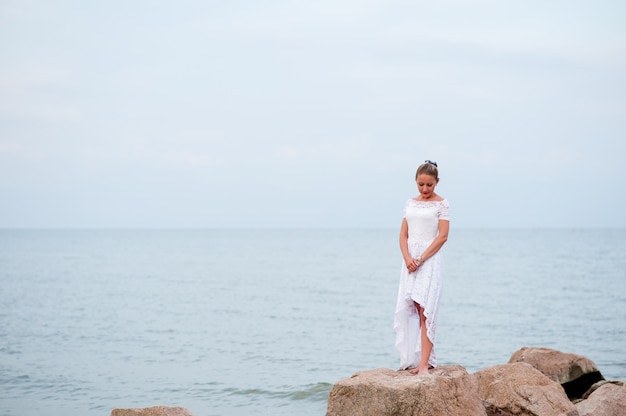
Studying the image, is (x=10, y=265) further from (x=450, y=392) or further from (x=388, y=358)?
(x=450, y=392)

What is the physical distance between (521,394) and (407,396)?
2632 millimetres

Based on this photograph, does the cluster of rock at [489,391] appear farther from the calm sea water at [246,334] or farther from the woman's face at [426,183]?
the calm sea water at [246,334]

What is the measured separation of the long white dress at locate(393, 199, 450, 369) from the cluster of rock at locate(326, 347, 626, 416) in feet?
1.29

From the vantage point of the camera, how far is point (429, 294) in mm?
8305

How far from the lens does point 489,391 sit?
9.49 m

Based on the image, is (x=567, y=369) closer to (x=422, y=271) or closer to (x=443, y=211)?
(x=422, y=271)

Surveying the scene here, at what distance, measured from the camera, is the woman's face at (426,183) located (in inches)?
324

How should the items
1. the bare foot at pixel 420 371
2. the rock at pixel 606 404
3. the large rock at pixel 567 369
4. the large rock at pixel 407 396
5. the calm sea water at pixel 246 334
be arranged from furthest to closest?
the calm sea water at pixel 246 334
the large rock at pixel 567 369
the rock at pixel 606 404
the bare foot at pixel 420 371
the large rock at pixel 407 396

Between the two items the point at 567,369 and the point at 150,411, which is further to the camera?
the point at 567,369

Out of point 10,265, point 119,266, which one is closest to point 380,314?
point 119,266

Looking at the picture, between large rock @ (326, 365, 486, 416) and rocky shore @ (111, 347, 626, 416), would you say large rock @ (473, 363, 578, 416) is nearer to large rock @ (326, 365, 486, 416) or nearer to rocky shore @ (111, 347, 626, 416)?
rocky shore @ (111, 347, 626, 416)

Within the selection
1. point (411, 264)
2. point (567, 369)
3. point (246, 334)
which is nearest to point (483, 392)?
point (411, 264)

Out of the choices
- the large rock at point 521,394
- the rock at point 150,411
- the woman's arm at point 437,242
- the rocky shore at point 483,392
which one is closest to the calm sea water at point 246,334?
the rocky shore at point 483,392

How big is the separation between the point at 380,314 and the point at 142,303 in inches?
517
